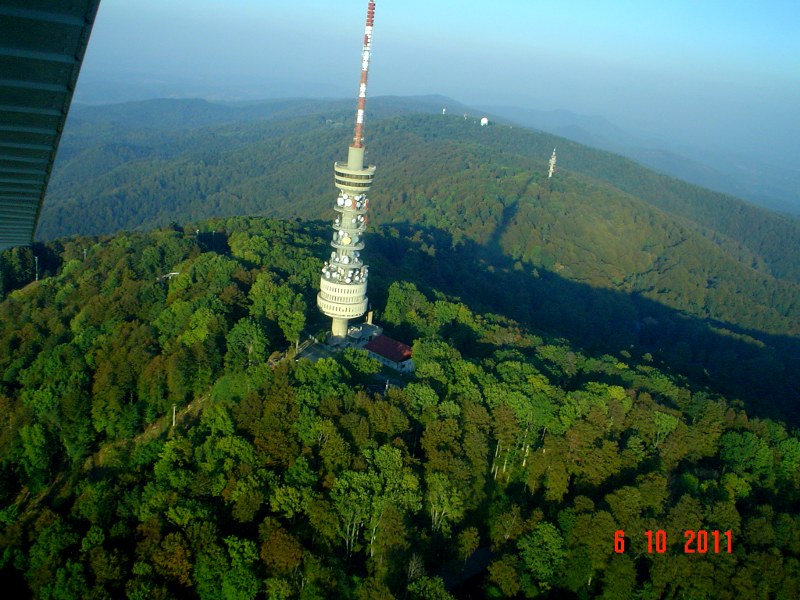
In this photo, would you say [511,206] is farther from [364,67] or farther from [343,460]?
[343,460]

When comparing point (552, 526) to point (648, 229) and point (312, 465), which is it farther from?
point (648, 229)
